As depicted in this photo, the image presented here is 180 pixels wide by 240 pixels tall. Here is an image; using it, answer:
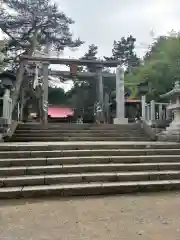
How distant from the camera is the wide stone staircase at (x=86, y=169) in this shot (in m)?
4.61

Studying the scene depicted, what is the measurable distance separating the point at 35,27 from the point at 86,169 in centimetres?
1749

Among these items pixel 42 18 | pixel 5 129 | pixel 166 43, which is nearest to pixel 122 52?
pixel 42 18

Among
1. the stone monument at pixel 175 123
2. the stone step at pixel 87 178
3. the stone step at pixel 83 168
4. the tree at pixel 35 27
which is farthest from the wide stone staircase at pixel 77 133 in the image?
the tree at pixel 35 27

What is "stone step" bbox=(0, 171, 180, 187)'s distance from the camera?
4734mm

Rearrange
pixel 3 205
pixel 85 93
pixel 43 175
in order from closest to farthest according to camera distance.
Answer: pixel 3 205, pixel 43 175, pixel 85 93

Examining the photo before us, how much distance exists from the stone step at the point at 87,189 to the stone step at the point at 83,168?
0.57 meters

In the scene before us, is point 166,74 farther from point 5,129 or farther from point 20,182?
point 20,182

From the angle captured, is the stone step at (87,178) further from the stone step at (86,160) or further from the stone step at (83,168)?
the stone step at (86,160)

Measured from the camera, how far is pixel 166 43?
14.0 m

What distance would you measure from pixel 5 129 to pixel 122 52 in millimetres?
28949

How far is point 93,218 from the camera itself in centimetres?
335

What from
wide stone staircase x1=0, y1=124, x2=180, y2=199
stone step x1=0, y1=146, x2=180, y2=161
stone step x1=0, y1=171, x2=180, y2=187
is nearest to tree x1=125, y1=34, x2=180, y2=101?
wide stone staircase x1=0, y1=124, x2=180, y2=199

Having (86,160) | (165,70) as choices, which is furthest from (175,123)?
(165,70)

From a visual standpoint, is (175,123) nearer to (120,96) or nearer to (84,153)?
(84,153)
